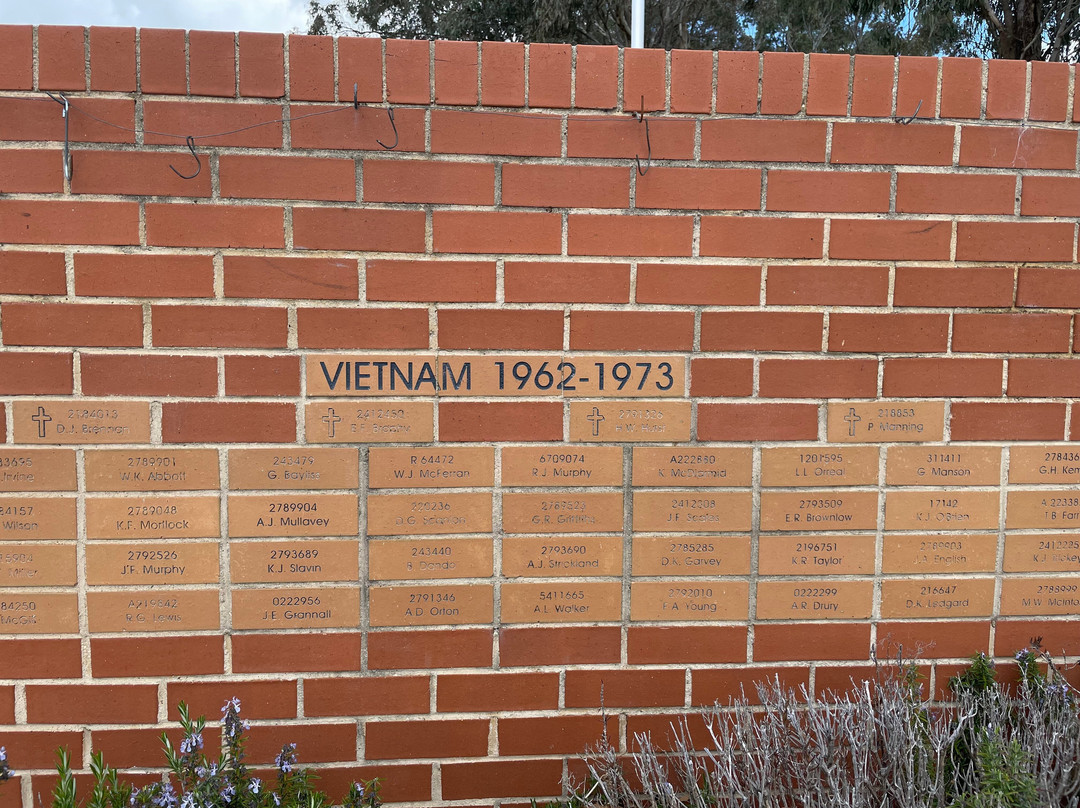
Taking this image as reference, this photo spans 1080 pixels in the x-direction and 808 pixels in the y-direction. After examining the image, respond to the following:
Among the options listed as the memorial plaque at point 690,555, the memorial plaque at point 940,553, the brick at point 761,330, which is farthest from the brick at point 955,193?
the memorial plaque at point 690,555

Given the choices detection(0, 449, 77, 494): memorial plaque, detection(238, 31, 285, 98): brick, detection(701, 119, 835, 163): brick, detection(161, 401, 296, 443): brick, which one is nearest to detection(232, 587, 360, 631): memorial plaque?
detection(161, 401, 296, 443): brick

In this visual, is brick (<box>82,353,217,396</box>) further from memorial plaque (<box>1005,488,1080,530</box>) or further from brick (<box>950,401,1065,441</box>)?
memorial plaque (<box>1005,488,1080,530</box>)

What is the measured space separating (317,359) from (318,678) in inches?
32.1

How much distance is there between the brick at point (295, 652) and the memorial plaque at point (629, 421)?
79cm

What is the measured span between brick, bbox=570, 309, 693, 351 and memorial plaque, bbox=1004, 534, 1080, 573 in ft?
3.47

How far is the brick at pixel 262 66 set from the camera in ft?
6.22

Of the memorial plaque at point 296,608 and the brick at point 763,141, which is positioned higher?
the brick at point 763,141

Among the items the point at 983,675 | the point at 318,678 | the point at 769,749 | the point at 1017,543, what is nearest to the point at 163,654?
the point at 318,678

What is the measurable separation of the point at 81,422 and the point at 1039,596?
8.29 ft

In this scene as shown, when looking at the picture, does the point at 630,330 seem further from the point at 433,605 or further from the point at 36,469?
the point at 36,469

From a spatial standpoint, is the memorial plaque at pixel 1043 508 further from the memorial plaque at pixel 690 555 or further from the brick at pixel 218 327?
the brick at pixel 218 327

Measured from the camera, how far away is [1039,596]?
217 centimetres

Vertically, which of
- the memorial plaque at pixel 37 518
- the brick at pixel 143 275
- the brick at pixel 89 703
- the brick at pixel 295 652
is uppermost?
the brick at pixel 143 275

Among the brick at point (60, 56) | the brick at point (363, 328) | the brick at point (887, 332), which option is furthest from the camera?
the brick at point (887, 332)
